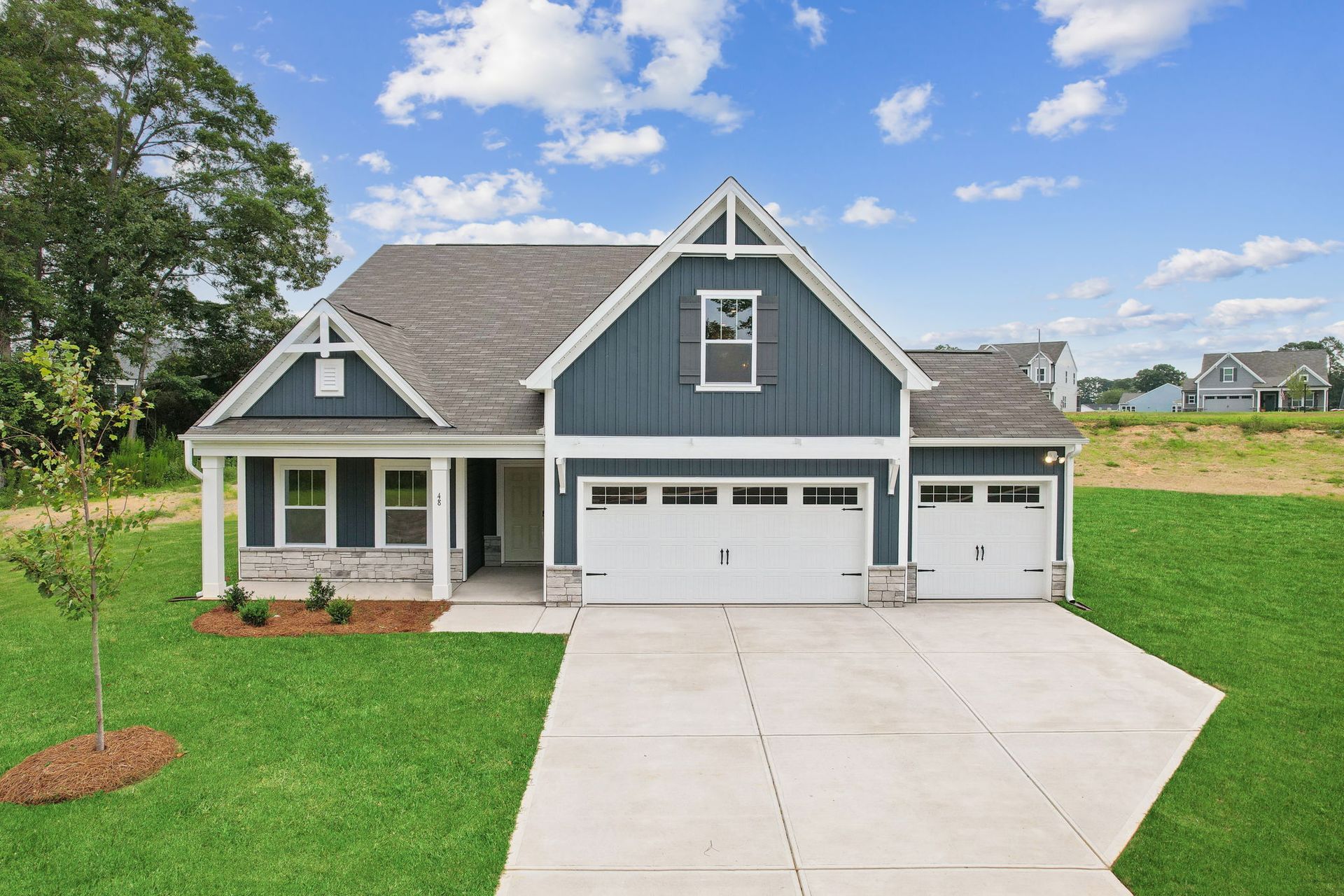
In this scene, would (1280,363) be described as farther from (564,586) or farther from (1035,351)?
(564,586)

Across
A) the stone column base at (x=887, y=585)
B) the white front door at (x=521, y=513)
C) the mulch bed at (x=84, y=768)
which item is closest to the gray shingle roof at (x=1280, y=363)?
the stone column base at (x=887, y=585)

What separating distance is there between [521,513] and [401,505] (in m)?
2.54

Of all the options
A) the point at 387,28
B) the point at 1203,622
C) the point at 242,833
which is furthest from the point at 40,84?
the point at 1203,622

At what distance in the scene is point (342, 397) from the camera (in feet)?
41.0

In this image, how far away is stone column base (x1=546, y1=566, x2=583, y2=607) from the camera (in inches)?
473

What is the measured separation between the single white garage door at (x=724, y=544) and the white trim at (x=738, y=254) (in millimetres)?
2137

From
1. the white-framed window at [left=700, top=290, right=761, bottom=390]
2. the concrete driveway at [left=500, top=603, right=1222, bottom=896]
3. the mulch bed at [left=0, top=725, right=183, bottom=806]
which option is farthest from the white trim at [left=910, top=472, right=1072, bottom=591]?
the mulch bed at [left=0, top=725, right=183, bottom=806]

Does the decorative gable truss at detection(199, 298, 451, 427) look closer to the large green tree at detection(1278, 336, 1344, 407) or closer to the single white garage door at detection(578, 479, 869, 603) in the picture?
the single white garage door at detection(578, 479, 869, 603)

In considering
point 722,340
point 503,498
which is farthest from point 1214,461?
point 503,498

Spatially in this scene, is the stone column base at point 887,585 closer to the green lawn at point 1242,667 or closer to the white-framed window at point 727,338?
the green lawn at point 1242,667

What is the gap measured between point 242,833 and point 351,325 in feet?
29.2

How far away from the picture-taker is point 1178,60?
14.1 m

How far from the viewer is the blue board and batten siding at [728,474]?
11930 mm

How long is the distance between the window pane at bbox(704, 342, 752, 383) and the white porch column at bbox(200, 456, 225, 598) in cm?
851
